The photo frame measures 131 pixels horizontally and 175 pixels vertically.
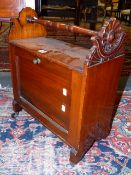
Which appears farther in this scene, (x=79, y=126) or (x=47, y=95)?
(x=47, y=95)

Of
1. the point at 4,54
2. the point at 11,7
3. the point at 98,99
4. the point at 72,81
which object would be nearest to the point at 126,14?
the point at 4,54

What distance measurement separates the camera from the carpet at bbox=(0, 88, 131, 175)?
1515 mm

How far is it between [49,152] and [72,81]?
2.04ft

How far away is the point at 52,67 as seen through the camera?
1459mm

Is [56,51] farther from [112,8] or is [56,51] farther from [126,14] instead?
[112,8]

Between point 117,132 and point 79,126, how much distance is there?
0.65 m

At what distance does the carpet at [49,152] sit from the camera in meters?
1.51

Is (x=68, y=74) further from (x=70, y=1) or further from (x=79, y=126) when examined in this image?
(x=70, y=1)

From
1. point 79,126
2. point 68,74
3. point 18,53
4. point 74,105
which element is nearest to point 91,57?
point 68,74

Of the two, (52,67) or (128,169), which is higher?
(52,67)

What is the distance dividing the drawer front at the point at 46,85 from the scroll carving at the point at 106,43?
19 cm

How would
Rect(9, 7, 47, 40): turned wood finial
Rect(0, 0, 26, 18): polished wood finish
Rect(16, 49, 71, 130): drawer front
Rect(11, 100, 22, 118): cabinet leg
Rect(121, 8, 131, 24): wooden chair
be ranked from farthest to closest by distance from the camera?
Rect(121, 8, 131, 24): wooden chair
Rect(11, 100, 22, 118): cabinet leg
Rect(0, 0, 26, 18): polished wood finish
Rect(9, 7, 47, 40): turned wood finial
Rect(16, 49, 71, 130): drawer front

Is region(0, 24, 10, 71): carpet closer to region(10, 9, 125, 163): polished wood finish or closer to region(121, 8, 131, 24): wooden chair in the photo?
region(10, 9, 125, 163): polished wood finish

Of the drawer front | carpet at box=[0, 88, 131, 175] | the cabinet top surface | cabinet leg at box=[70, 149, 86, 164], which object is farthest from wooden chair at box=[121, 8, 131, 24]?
cabinet leg at box=[70, 149, 86, 164]
